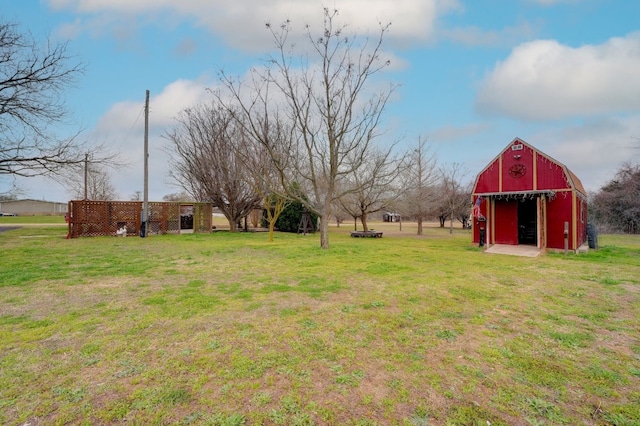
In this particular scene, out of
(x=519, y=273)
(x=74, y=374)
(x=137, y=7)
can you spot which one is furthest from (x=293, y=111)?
Result: (x=74, y=374)

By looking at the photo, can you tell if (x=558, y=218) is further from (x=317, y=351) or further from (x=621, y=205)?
(x=621, y=205)

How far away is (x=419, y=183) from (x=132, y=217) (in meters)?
18.1

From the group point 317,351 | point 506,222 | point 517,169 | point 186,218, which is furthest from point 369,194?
point 317,351

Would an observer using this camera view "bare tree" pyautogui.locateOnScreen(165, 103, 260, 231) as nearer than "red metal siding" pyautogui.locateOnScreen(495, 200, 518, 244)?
No

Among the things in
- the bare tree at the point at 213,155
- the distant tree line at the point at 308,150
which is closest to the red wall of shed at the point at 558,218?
the distant tree line at the point at 308,150

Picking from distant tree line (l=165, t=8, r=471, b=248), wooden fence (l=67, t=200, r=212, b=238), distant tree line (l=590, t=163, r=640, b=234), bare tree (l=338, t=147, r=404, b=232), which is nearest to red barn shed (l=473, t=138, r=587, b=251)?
distant tree line (l=165, t=8, r=471, b=248)

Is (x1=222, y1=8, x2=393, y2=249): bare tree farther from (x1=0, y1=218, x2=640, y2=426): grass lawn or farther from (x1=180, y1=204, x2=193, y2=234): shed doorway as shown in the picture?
(x1=180, y1=204, x2=193, y2=234): shed doorway

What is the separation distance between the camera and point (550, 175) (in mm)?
11617

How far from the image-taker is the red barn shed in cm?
1143

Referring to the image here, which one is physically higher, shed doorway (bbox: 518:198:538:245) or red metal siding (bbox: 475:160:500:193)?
red metal siding (bbox: 475:160:500:193)

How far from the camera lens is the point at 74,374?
2.61 m

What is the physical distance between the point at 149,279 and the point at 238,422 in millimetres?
5146

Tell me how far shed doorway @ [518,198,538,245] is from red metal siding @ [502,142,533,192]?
1.63 meters

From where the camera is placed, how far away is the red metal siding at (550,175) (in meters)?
11.4
